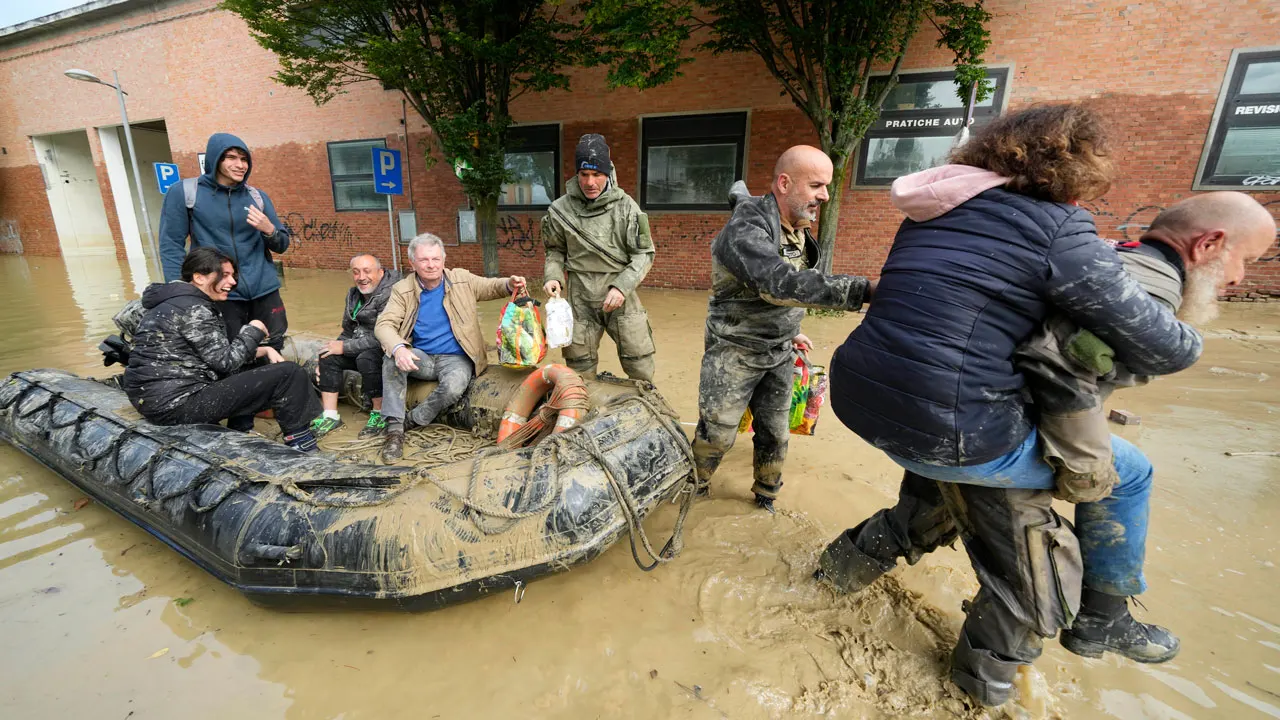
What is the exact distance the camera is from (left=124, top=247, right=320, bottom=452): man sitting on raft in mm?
2947

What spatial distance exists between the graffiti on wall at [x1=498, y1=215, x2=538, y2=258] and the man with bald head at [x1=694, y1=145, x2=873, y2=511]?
9032 millimetres

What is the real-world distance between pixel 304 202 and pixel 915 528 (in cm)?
1522

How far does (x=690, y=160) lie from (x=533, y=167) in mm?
3368

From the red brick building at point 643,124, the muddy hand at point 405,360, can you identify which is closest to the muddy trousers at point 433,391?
the muddy hand at point 405,360

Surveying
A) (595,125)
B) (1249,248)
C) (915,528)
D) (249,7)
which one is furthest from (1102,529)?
(249,7)

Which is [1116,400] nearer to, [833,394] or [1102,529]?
[1102,529]

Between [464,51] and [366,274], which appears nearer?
[366,274]

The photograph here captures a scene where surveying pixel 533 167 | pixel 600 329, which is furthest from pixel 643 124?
pixel 600 329

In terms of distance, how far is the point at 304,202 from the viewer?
1310 centimetres

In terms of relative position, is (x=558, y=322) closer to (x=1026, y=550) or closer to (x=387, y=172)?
(x=1026, y=550)

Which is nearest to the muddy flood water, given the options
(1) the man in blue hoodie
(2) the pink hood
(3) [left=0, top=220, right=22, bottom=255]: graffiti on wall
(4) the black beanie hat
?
(1) the man in blue hoodie

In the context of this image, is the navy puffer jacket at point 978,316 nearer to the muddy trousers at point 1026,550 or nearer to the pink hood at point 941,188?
the pink hood at point 941,188

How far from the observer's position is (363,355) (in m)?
3.85

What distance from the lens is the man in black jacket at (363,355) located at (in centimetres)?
381
